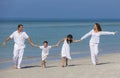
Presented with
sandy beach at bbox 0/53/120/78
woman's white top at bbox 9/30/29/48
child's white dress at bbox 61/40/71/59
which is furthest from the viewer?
child's white dress at bbox 61/40/71/59

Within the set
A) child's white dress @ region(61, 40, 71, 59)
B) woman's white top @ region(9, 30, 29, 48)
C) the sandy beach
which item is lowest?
the sandy beach

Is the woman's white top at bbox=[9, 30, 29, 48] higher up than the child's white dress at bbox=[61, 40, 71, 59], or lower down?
higher up

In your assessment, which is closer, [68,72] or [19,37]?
[68,72]

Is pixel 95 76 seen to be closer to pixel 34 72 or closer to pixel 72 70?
pixel 72 70

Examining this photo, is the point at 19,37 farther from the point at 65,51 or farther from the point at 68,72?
the point at 68,72

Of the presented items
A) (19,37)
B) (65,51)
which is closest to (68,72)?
(65,51)

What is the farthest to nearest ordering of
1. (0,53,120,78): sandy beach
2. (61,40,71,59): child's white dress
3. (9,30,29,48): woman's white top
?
(61,40,71,59): child's white dress < (9,30,29,48): woman's white top < (0,53,120,78): sandy beach

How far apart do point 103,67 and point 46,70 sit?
2.07 meters

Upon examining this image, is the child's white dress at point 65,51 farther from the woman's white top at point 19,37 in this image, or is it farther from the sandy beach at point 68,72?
the woman's white top at point 19,37

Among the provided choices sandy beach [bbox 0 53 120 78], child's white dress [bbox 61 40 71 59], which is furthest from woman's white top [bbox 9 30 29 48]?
child's white dress [bbox 61 40 71 59]

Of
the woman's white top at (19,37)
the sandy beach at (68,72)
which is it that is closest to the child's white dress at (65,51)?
the sandy beach at (68,72)

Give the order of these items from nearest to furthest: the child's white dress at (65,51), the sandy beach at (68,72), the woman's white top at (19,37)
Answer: the sandy beach at (68,72) → the woman's white top at (19,37) → the child's white dress at (65,51)

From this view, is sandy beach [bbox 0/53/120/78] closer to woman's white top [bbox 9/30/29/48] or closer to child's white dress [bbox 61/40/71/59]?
child's white dress [bbox 61/40/71/59]

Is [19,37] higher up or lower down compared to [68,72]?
higher up
